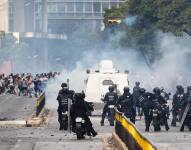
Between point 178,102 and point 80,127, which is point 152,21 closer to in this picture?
point 178,102

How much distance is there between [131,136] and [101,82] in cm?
2683

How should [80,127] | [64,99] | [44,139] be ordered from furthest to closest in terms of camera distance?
[64,99], [44,139], [80,127]

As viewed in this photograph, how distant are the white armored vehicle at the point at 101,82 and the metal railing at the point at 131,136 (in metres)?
19.3

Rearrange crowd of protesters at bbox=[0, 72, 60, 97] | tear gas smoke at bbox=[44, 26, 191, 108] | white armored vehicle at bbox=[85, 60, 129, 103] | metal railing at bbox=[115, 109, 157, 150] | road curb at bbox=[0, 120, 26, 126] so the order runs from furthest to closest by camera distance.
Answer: tear gas smoke at bbox=[44, 26, 191, 108] → crowd of protesters at bbox=[0, 72, 60, 97] → white armored vehicle at bbox=[85, 60, 129, 103] → road curb at bbox=[0, 120, 26, 126] → metal railing at bbox=[115, 109, 157, 150]

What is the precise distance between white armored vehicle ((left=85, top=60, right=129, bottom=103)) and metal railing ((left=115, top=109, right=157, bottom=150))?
63.4ft

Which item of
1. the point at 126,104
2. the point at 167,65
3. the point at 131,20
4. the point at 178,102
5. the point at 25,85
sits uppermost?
the point at 131,20

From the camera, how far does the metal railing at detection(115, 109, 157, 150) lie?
16422 millimetres

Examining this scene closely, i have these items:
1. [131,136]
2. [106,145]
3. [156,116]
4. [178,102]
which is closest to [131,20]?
[178,102]

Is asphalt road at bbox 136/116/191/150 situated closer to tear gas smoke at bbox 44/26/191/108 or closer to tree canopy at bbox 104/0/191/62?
tear gas smoke at bbox 44/26/191/108

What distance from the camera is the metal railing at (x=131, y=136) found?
647 inches

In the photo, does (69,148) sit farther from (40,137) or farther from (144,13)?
(144,13)

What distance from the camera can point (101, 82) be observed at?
1865 inches

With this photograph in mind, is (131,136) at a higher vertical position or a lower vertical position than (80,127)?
higher

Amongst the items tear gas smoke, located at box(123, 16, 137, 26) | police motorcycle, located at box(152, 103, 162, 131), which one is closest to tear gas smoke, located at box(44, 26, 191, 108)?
tear gas smoke, located at box(123, 16, 137, 26)
